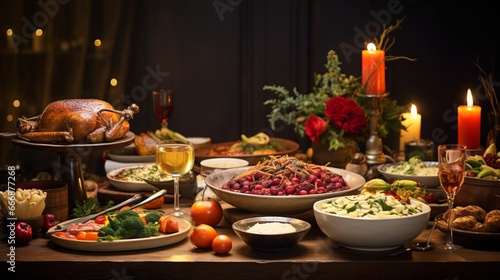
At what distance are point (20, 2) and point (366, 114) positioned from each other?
7.46 feet

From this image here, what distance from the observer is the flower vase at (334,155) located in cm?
361

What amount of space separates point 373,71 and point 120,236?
1.56 meters

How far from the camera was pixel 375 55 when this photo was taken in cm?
346

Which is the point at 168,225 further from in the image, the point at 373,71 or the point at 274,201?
the point at 373,71

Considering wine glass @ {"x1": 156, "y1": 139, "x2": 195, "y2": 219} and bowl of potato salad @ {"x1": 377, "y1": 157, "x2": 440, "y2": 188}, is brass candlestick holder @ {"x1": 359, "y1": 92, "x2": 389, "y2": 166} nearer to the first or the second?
bowl of potato salad @ {"x1": 377, "y1": 157, "x2": 440, "y2": 188}

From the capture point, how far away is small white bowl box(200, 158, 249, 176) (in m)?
3.29

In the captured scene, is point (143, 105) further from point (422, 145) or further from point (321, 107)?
point (422, 145)

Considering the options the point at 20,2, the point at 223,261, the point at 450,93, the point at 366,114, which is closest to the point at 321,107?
the point at 366,114

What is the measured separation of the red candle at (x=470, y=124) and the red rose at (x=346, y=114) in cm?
45

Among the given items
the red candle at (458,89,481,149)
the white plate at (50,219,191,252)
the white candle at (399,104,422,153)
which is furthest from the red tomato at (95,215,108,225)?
the white candle at (399,104,422,153)

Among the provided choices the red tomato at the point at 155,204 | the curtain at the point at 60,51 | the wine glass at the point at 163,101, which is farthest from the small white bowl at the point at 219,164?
the curtain at the point at 60,51

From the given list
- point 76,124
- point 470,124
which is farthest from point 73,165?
point 470,124

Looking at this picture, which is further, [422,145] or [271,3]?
[271,3]

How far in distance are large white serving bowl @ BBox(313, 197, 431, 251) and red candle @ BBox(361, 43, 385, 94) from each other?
3.93ft
